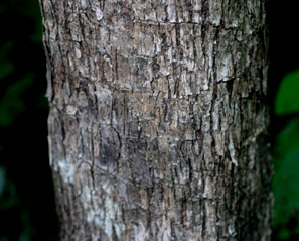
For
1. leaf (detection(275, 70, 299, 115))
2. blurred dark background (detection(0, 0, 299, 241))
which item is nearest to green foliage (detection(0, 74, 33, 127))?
blurred dark background (detection(0, 0, 299, 241))

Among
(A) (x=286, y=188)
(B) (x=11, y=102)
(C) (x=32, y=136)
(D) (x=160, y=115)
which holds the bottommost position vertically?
(A) (x=286, y=188)

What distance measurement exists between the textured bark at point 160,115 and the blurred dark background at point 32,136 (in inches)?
30.1

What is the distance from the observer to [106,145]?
1354 millimetres

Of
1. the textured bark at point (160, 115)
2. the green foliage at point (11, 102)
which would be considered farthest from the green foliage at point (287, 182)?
the green foliage at point (11, 102)

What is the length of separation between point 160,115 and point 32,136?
1.51 m

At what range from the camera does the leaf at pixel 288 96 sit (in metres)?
2.15

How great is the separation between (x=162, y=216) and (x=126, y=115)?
324 mm

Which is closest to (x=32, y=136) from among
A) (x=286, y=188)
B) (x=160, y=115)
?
(x=286, y=188)

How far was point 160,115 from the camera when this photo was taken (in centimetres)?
125

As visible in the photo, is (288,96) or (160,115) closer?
(160,115)

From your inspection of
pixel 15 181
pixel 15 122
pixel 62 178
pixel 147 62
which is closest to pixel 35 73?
pixel 15 122

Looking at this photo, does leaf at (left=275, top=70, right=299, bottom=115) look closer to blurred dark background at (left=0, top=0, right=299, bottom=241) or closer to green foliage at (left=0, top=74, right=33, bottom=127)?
blurred dark background at (left=0, top=0, right=299, bottom=241)

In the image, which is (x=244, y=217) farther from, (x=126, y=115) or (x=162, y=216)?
(x=126, y=115)

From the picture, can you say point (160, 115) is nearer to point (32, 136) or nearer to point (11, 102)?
point (11, 102)
